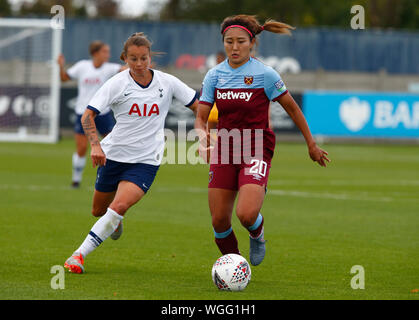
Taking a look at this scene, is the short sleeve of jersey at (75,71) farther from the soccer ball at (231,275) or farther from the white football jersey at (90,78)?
the soccer ball at (231,275)

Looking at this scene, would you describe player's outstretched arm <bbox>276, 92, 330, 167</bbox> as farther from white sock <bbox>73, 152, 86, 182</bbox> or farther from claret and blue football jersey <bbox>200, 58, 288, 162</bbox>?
white sock <bbox>73, 152, 86, 182</bbox>

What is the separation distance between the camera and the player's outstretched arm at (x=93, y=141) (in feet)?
26.0

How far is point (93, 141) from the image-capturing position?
8109 mm

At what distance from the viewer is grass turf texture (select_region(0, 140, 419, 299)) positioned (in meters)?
7.35

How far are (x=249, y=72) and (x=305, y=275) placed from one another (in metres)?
2.01

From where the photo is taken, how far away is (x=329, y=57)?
1666 inches

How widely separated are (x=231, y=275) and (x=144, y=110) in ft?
6.94

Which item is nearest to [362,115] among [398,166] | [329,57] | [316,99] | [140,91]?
[316,99]

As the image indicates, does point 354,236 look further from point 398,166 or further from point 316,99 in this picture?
point 316,99

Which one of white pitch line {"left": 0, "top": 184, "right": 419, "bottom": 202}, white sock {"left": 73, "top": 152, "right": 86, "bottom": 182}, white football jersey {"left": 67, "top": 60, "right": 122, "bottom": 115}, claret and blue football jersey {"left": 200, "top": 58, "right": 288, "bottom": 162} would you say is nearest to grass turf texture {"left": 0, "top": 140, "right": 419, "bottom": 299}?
white pitch line {"left": 0, "top": 184, "right": 419, "bottom": 202}

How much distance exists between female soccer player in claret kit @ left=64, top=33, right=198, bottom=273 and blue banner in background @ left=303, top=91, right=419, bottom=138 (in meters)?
21.2

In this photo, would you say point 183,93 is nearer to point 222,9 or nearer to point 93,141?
point 93,141

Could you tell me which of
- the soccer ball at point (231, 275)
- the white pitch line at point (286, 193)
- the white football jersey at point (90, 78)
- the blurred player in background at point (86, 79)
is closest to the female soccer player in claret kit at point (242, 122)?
the soccer ball at point (231, 275)

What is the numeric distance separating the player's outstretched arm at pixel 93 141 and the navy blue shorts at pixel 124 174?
1.67 feet
